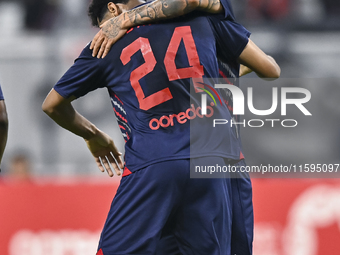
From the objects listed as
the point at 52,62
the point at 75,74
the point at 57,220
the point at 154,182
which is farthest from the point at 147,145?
the point at 52,62

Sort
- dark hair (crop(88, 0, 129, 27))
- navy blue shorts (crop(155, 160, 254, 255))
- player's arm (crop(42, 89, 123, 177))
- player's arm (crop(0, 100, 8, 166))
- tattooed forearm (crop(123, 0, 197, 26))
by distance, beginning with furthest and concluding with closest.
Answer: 1. player's arm (crop(0, 100, 8, 166))
2. dark hair (crop(88, 0, 129, 27))
3. player's arm (crop(42, 89, 123, 177))
4. navy blue shorts (crop(155, 160, 254, 255))
5. tattooed forearm (crop(123, 0, 197, 26))

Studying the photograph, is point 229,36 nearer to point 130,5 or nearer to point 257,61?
point 257,61

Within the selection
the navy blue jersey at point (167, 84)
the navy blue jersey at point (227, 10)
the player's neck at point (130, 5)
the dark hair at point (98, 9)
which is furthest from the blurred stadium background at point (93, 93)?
the navy blue jersey at point (227, 10)

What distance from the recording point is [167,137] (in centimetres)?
195

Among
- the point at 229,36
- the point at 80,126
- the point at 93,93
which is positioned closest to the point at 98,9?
the point at 80,126

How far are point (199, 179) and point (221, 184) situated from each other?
123 mm

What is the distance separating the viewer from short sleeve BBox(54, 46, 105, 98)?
210 cm

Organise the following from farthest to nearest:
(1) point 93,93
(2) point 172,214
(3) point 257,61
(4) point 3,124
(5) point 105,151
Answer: (1) point 93,93
(4) point 3,124
(5) point 105,151
(3) point 257,61
(2) point 172,214

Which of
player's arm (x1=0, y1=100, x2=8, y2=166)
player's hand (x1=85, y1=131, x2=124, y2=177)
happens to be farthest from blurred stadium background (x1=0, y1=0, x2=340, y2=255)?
player's hand (x1=85, y1=131, x2=124, y2=177)

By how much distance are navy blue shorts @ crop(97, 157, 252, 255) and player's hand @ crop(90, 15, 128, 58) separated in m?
0.58

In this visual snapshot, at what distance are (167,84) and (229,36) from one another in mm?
400

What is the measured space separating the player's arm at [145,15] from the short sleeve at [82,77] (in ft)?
0.14

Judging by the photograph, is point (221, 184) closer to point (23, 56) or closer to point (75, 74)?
point (75, 74)

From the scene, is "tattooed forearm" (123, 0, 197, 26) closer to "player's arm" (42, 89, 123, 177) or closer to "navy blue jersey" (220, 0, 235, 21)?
"navy blue jersey" (220, 0, 235, 21)
